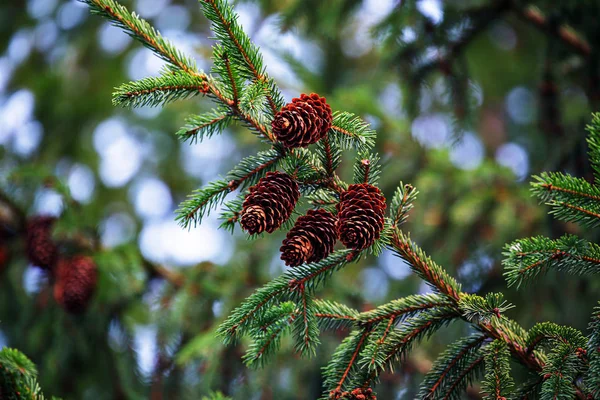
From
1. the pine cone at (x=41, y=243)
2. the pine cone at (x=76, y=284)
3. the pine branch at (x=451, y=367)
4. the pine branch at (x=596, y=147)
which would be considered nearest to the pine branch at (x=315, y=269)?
the pine branch at (x=451, y=367)

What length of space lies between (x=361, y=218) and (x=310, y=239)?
0.41 feet

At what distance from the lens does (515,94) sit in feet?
18.5

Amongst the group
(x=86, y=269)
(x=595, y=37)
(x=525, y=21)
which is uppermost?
(x=525, y=21)

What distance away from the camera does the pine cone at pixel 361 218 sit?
1.13m

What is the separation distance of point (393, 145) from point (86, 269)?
194 centimetres

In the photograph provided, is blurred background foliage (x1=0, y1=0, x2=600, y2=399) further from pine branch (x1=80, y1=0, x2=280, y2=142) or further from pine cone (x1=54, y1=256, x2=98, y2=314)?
pine branch (x1=80, y1=0, x2=280, y2=142)

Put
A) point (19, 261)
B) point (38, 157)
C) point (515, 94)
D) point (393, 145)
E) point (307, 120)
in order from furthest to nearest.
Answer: point (515, 94) → point (38, 157) → point (393, 145) → point (19, 261) → point (307, 120)

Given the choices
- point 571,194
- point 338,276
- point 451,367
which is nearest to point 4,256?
point 338,276

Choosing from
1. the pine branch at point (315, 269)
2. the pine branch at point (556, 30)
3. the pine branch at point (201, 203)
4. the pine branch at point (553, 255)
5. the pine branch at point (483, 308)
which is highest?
the pine branch at point (556, 30)

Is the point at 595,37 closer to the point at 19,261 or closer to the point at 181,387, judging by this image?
the point at 181,387

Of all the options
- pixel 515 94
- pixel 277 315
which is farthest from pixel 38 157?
pixel 515 94

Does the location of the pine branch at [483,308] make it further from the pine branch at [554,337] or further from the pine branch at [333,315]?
the pine branch at [333,315]

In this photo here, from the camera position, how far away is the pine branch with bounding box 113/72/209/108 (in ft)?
3.67

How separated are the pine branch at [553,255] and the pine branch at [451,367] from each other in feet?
0.70
